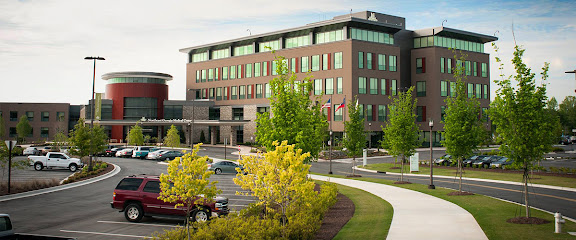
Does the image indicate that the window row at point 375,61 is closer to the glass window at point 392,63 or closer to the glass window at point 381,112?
the glass window at point 392,63

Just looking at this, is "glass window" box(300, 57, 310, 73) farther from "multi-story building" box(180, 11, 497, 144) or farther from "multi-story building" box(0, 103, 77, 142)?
"multi-story building" box(0, 103, 77, 142)

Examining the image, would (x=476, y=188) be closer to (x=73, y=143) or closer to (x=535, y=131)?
(x=535, y=131)

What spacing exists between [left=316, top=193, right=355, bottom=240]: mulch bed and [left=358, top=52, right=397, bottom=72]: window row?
5147cm

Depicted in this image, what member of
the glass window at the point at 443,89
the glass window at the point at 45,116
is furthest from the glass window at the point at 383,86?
the glass window at the point at 45,116

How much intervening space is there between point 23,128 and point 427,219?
9676 cm

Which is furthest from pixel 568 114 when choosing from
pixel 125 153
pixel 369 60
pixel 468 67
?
pixel 125 153

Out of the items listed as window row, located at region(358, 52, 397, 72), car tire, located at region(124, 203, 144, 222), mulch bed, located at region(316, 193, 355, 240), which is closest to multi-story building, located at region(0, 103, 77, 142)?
window row, located at region(358, 52, 397, 72)

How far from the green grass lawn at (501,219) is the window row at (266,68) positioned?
148 feet

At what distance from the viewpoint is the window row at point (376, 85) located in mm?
72250

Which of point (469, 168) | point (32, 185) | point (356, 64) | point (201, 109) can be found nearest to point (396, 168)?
point (469, 168)

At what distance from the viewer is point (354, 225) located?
16.5 metres

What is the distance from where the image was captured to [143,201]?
60.0ft

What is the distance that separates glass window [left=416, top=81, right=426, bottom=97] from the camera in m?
80.8

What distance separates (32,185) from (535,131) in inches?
1120
